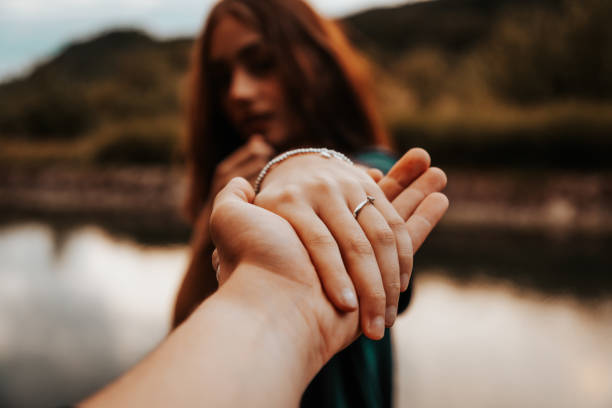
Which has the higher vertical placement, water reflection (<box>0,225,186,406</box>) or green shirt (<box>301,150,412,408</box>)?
green shirt (<box>301,150,412,408</box>)

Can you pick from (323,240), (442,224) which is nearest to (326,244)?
(323,240)

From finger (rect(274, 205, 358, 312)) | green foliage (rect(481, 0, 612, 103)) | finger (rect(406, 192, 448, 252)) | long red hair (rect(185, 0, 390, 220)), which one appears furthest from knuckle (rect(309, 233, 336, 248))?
green foliage (rect(481, 0, 612, 103))

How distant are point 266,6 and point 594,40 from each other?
3.70 m

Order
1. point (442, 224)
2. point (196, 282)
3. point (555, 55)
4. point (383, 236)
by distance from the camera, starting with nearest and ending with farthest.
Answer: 1. point (383, 236)
2. point (196, 282)
3. point (442, 224)
4. point (555, 55)

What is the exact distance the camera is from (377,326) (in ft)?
1.18

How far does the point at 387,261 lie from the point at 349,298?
51 mm

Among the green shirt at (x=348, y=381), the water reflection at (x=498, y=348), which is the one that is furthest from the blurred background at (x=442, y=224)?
the green shirt at (x=348, y=381)

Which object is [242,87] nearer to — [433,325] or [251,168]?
[251,168]

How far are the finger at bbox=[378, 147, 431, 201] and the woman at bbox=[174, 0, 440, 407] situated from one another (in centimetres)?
20

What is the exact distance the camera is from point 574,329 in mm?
1507

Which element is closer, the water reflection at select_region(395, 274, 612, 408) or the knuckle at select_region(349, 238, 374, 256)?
the knuckle at select_region(349, 238, 374, 256)

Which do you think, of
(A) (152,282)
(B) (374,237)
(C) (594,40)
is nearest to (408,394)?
(B) (374,237)

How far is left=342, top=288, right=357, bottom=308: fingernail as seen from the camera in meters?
0.34

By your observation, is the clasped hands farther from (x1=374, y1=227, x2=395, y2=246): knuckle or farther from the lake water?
the lake water
